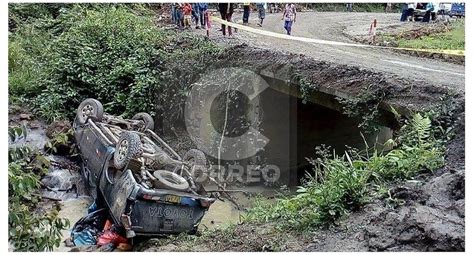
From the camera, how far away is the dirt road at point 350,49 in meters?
9.53

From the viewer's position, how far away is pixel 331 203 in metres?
5.71

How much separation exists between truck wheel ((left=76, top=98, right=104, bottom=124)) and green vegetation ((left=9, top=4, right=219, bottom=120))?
6.69ft

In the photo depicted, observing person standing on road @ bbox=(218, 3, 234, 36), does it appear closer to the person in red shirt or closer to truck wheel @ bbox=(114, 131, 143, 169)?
the person in red shirt

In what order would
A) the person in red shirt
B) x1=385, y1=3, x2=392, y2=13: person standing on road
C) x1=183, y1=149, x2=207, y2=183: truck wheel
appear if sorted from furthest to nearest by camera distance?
x1=385, y1=3, x2=392, y2=13: person standing on road → the person in red shirt → x1=183, y1=149, x2=207, y2=183: truck wheel

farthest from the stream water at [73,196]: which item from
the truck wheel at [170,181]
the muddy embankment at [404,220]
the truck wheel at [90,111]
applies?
the muddy embankment at [404,220]

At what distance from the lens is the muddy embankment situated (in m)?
4.75

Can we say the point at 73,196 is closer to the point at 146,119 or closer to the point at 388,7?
the point at 146,119

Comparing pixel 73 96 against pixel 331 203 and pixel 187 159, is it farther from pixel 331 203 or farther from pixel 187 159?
pixel 331 203

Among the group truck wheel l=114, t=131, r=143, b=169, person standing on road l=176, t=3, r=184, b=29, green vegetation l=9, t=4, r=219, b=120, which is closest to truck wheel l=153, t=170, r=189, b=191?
truck wheel l=114, t=131, r=143, b=169

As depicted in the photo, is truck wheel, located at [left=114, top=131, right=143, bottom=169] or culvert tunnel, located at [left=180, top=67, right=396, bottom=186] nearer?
truck wheel, located at [left=114, top=131, right=143, bottom=169]

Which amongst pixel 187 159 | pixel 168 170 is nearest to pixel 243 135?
pixel 187 159

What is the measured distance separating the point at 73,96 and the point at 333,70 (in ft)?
25.9

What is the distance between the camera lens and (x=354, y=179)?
226 inches

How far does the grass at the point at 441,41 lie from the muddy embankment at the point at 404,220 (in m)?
6.78
